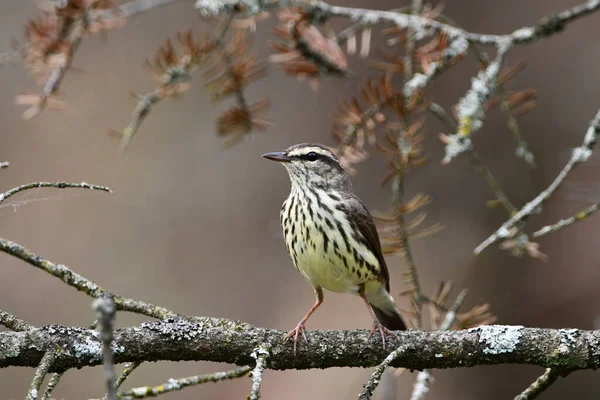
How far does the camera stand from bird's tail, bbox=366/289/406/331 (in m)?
4.59

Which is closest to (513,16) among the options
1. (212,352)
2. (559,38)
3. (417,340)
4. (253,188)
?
(559,38)

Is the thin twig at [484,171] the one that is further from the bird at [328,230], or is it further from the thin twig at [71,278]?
the thin twig at [71,278]

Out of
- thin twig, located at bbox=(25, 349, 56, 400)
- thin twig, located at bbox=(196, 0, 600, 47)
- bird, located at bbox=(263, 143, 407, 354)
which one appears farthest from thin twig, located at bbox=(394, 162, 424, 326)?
thin twig, located at bbox=(25, 349, 56, 400)

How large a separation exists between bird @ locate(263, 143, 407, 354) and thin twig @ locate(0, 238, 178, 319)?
115 centimetres

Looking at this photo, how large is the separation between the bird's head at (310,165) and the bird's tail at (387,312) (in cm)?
77

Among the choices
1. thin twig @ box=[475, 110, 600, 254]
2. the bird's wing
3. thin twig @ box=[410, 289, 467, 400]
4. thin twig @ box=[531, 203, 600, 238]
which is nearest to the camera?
thin twig @ box=[531, 203, 600, 238]

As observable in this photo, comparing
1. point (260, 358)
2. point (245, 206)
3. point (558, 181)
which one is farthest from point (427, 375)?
point (245, 206)

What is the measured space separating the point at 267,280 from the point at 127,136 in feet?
9.86

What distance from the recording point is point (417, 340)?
2826 millimetres

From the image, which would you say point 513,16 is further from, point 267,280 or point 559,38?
point 267,280

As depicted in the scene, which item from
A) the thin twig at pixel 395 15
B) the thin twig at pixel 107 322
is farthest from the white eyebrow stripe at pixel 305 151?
the thin twig at pixel 107 322

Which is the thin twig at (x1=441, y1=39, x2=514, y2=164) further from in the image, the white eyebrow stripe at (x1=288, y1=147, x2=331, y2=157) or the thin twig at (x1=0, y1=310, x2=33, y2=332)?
the thin twig at (x1=0, y1=310, x2=33, y2=332)

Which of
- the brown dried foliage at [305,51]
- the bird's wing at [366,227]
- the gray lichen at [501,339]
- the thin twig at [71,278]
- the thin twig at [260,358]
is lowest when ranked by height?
the thin twig at [260,358]

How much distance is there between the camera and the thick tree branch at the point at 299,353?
240cm
